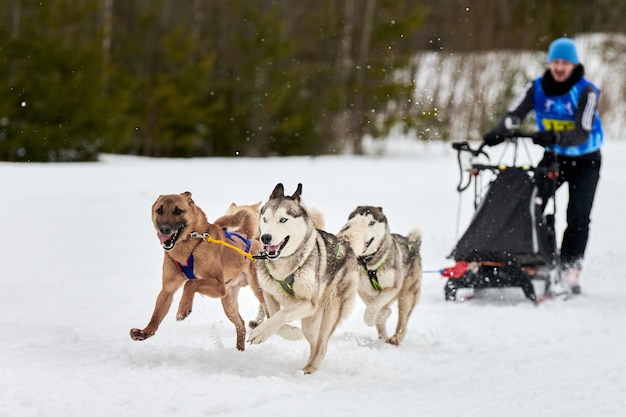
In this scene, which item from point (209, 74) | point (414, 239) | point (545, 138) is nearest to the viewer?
point (414, 239)

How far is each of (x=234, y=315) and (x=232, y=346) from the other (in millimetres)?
185

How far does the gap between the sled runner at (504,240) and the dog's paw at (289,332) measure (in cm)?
216

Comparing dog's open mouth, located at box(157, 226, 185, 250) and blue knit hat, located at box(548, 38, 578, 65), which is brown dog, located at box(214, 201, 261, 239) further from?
blue knit hat, located at box(548, 38, 578, 65)

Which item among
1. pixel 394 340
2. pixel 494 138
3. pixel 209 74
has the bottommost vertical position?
pixel 394 340

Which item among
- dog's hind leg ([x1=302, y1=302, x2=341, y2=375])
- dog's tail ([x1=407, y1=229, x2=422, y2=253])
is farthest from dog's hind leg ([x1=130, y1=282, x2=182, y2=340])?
dog's tail ([x1=407, y1=229, x2=422, y2=253])

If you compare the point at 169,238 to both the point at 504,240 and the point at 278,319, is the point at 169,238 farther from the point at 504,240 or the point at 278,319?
the point at 504,240

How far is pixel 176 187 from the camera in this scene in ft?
35.6

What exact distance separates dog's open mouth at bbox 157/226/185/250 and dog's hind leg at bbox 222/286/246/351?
57 cm

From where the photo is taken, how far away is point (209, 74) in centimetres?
1703

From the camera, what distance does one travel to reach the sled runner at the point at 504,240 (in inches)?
251

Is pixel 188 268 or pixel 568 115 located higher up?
pixel 568 115

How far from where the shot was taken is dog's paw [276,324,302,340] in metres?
4.31

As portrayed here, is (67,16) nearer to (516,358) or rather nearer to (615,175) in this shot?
(615,175)

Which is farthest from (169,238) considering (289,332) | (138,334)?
(289,332)
